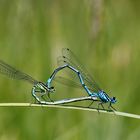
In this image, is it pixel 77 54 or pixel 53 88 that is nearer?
pixel 53 88

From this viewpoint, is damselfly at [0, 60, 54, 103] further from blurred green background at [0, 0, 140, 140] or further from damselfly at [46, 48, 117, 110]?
blurred green background at [0, 0, 140, 140]

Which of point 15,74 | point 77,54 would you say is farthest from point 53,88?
point 77,54

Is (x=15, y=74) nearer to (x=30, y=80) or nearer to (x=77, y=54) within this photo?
(x=30, y=80)

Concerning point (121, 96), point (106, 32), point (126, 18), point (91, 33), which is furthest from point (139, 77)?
point (126, 18)

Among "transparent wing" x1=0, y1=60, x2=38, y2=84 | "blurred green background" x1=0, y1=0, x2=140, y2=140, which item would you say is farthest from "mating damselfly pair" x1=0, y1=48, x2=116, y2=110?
"blurred green background" x1=0, y1=0, x2=140, y2=140

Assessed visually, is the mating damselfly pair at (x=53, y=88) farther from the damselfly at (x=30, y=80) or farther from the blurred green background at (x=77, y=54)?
the blurred green background at (x=77, y=54)

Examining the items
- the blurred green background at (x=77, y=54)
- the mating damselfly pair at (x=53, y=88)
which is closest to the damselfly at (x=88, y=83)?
the mating damselfly pair at (x=53, y=88)

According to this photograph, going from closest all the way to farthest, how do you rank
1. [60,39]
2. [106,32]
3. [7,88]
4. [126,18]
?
[106,32] → [7,88] → [60,39] → [126,18]

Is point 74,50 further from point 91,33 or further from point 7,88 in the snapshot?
point 91,33
